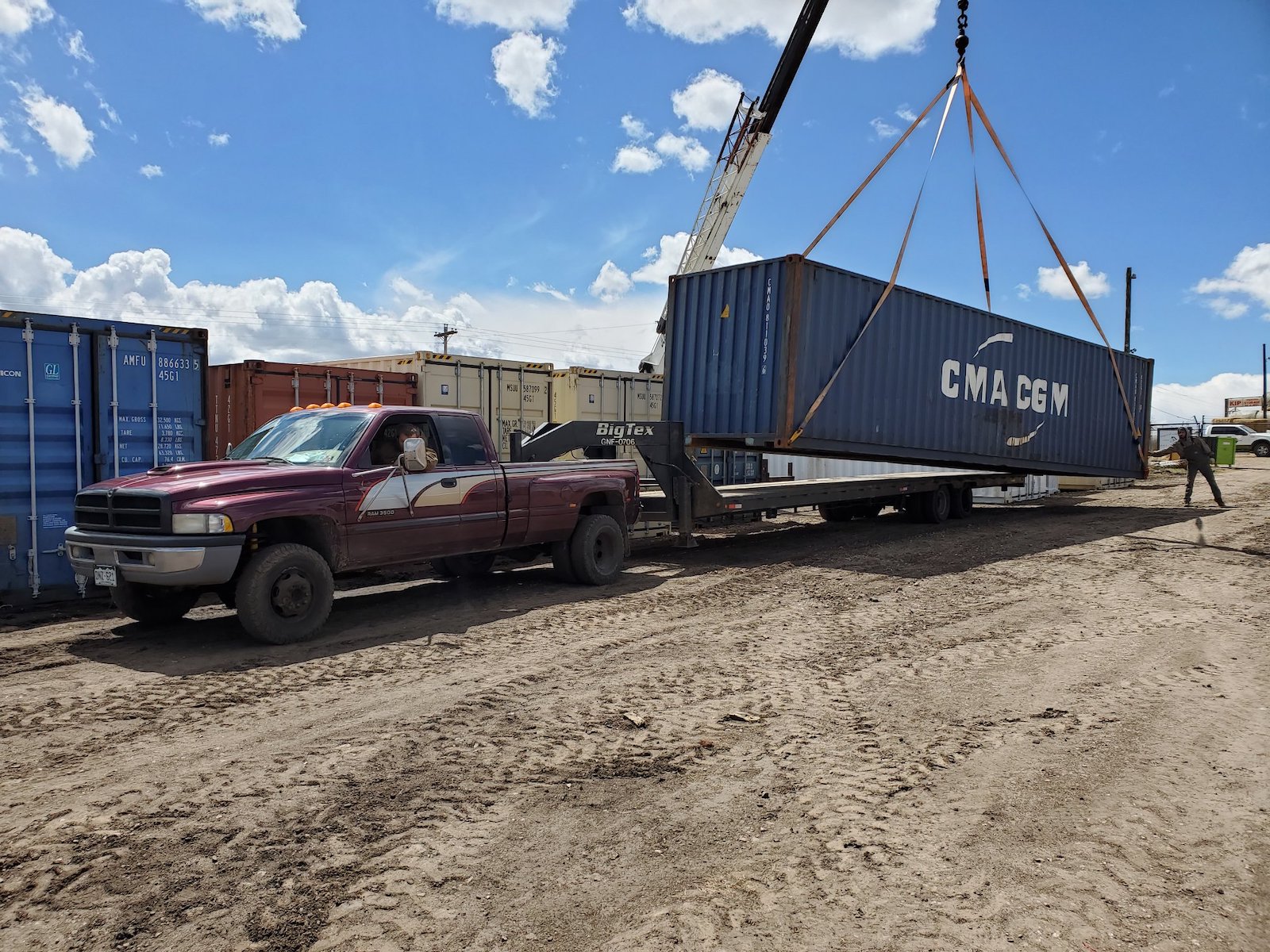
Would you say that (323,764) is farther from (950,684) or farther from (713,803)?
(950,684)

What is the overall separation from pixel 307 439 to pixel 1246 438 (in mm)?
48082

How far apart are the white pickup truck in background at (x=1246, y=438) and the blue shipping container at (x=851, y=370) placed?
107 feet

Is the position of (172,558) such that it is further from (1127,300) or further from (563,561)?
(1127,300)

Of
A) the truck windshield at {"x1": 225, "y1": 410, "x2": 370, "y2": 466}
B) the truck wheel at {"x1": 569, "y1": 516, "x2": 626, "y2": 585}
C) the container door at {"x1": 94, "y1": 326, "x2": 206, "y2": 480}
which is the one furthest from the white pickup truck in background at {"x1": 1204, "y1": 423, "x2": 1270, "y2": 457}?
the container door at {"x1": 94, "y1": 326, "x2": 206, "y2": 480}

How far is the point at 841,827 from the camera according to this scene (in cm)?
363

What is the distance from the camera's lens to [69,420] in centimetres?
872

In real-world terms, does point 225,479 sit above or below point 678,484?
above

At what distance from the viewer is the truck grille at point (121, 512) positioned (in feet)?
20.4

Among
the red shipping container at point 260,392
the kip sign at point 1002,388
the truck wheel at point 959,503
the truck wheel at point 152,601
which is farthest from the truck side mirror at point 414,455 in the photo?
the truck wheel at point 959,503

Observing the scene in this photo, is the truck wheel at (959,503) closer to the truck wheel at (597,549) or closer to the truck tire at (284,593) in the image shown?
the truck wheel at (597,549)

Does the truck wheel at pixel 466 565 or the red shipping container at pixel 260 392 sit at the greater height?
the red shipping container at pixel 260 392

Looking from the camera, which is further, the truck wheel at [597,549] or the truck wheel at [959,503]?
the truck wheel at [959,503]

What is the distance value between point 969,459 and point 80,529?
42.0 feet

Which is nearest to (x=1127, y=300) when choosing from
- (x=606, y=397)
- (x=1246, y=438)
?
(x=1246, y=438)
